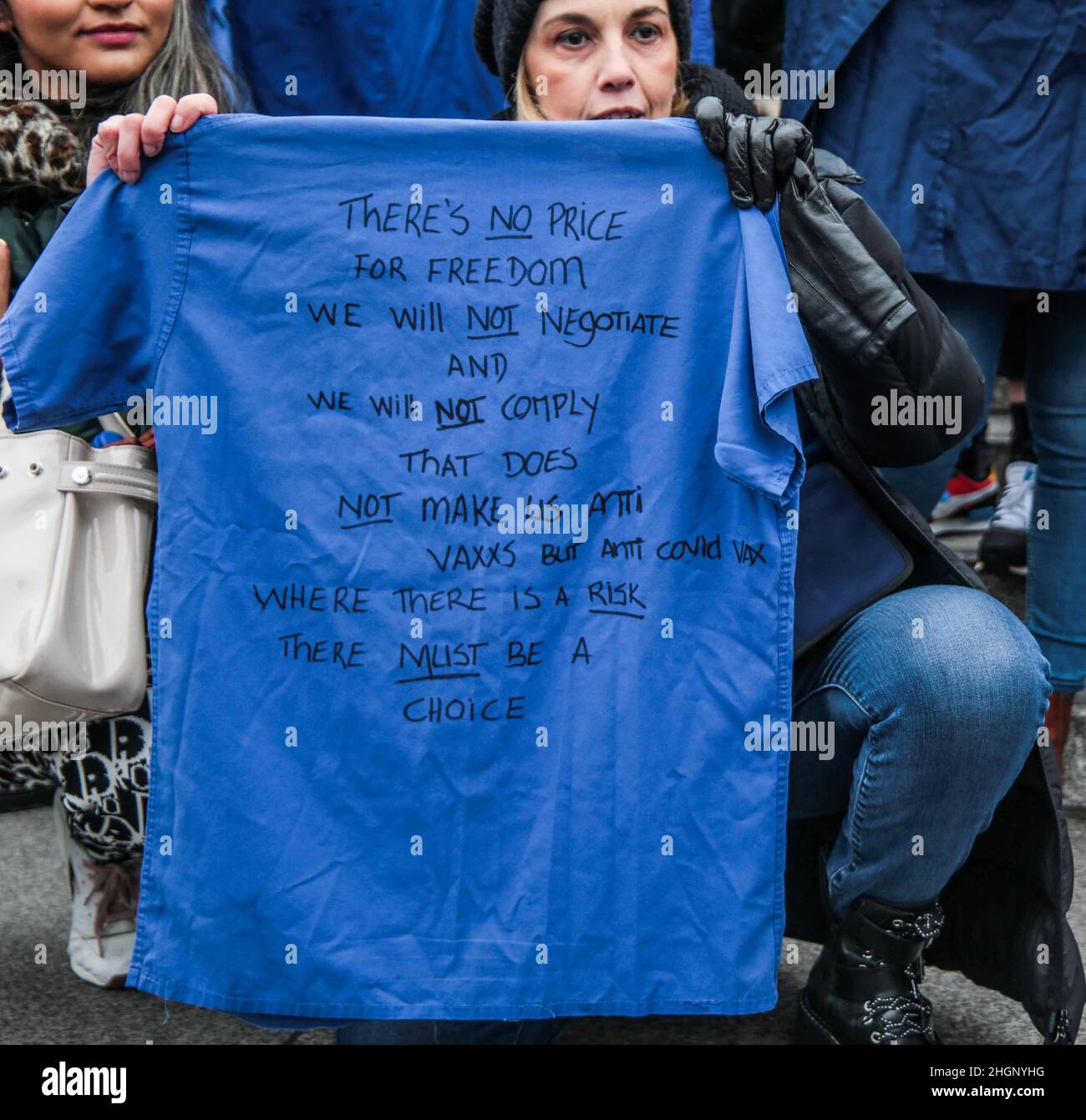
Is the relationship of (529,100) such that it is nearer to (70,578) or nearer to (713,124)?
(713,124)

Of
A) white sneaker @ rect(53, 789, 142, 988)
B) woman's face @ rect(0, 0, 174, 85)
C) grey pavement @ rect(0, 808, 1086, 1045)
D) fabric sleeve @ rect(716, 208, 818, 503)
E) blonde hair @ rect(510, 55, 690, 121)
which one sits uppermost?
woman's face @ rect(0, 0, 174, 85)

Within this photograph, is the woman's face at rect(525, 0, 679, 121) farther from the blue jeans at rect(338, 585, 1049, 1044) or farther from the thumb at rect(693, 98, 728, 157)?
the blue jeans at rect(338, 585, 1049, 1044)

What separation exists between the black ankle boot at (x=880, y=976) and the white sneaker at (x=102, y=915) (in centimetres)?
109

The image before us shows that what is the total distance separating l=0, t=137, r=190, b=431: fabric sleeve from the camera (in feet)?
6.52

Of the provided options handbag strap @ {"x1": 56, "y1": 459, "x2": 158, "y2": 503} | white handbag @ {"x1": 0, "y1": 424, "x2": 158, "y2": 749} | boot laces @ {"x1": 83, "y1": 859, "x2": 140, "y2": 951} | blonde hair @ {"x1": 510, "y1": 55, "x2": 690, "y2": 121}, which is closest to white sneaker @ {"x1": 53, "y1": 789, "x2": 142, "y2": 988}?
boot laces @ {"x1": 83, "y1": 859, "x2": 140, "y2": 951}

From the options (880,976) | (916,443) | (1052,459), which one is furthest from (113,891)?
(1052,459)

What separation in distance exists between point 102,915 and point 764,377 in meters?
1.37

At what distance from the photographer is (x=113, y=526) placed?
211cm

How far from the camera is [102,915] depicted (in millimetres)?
2502

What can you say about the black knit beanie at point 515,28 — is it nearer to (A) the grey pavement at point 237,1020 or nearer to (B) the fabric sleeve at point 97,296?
(B) the fabric sleeve at point 97,296

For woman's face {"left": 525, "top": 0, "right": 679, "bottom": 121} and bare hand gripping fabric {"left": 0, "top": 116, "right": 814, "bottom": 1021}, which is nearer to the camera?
bare hand gripping fabric {"left": 0, "top": 116, "right": 814, "bottom": 1021}

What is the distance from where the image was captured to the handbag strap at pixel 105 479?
209cm
